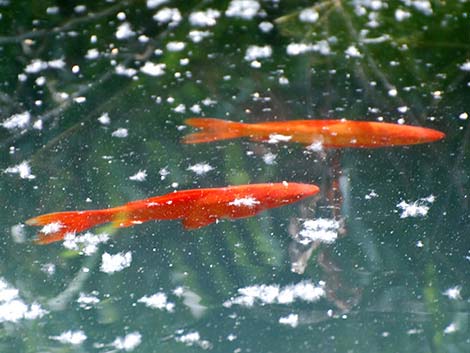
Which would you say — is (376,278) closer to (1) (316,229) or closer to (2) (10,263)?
(1) (316,229)

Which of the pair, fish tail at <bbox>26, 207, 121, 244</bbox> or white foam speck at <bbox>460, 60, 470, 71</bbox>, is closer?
fish tail at <bbox>26, 207, 121, 244</bbox>

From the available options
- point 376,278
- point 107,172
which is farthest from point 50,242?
point 376,278

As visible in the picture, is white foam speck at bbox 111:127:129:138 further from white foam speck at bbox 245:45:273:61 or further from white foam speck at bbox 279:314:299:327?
white foam speck at bbox 279:314:299:327

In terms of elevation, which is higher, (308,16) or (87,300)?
(308,16)

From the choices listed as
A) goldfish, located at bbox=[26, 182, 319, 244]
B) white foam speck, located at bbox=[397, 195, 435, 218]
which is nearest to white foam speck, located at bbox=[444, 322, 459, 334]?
white foam speck, located at bbox=[397, 195, 435, 218]

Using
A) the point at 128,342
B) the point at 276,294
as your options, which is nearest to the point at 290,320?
the point at 276,294

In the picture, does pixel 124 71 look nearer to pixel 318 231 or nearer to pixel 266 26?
pixel 266 26

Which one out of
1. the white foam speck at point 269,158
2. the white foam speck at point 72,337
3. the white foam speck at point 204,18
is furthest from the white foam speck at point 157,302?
the white foam speck at point 204,18
